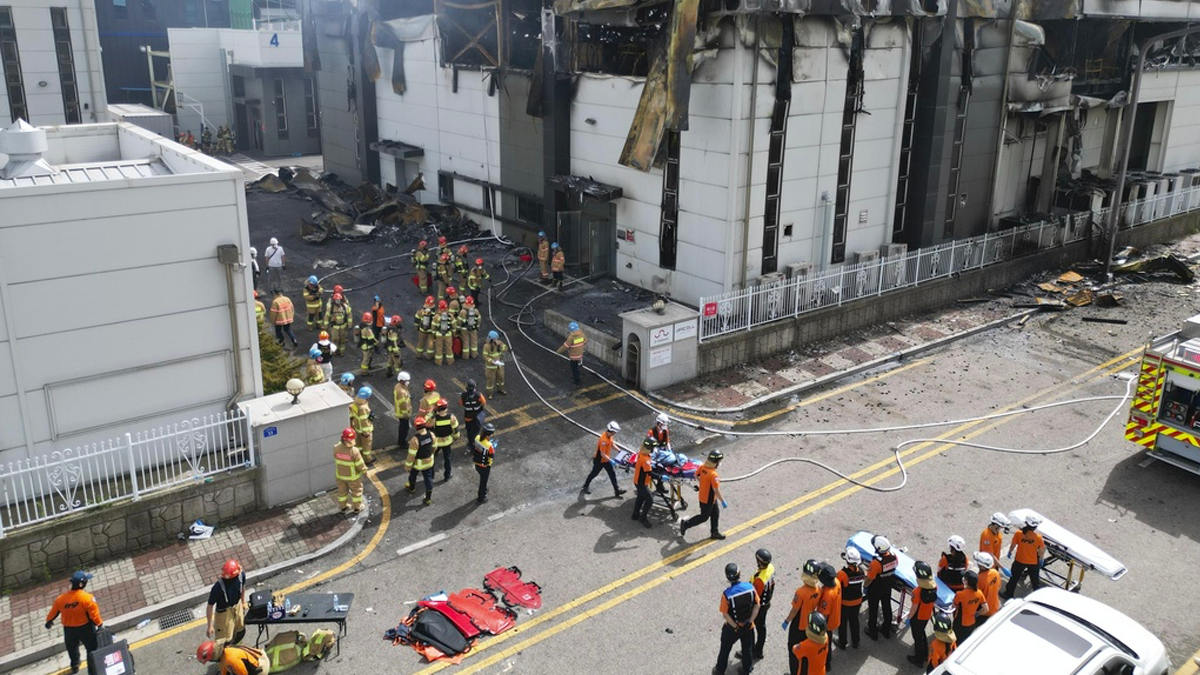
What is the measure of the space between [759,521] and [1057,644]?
16.9 feet

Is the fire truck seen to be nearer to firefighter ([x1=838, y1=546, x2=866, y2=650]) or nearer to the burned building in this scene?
firefighter ([x1=838, y1=546, x2=866, y2=650])

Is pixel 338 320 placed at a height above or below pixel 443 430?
above

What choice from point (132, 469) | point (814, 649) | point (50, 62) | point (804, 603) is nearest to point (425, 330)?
point (132, 469)

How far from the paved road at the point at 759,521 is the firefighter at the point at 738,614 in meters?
0.58

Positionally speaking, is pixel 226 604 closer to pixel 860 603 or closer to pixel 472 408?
pixel 472 408

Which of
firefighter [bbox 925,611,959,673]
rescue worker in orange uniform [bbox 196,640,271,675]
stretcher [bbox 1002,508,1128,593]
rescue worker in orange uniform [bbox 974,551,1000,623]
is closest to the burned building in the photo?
stretcher [bbox 1002,508,1128,593]

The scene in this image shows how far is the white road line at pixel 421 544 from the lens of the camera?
13.3 m

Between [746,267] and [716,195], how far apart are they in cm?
193

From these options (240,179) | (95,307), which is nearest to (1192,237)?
(240,179)

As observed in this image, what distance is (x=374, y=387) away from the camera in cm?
1938

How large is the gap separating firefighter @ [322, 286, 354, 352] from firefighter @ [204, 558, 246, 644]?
11.0m

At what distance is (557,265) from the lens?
2475 cm

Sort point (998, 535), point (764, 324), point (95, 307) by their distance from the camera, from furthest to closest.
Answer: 1. point (764, 324)
2. point (95, 307)
3. point (998, 535)

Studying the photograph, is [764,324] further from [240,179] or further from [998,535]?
[240,179]
